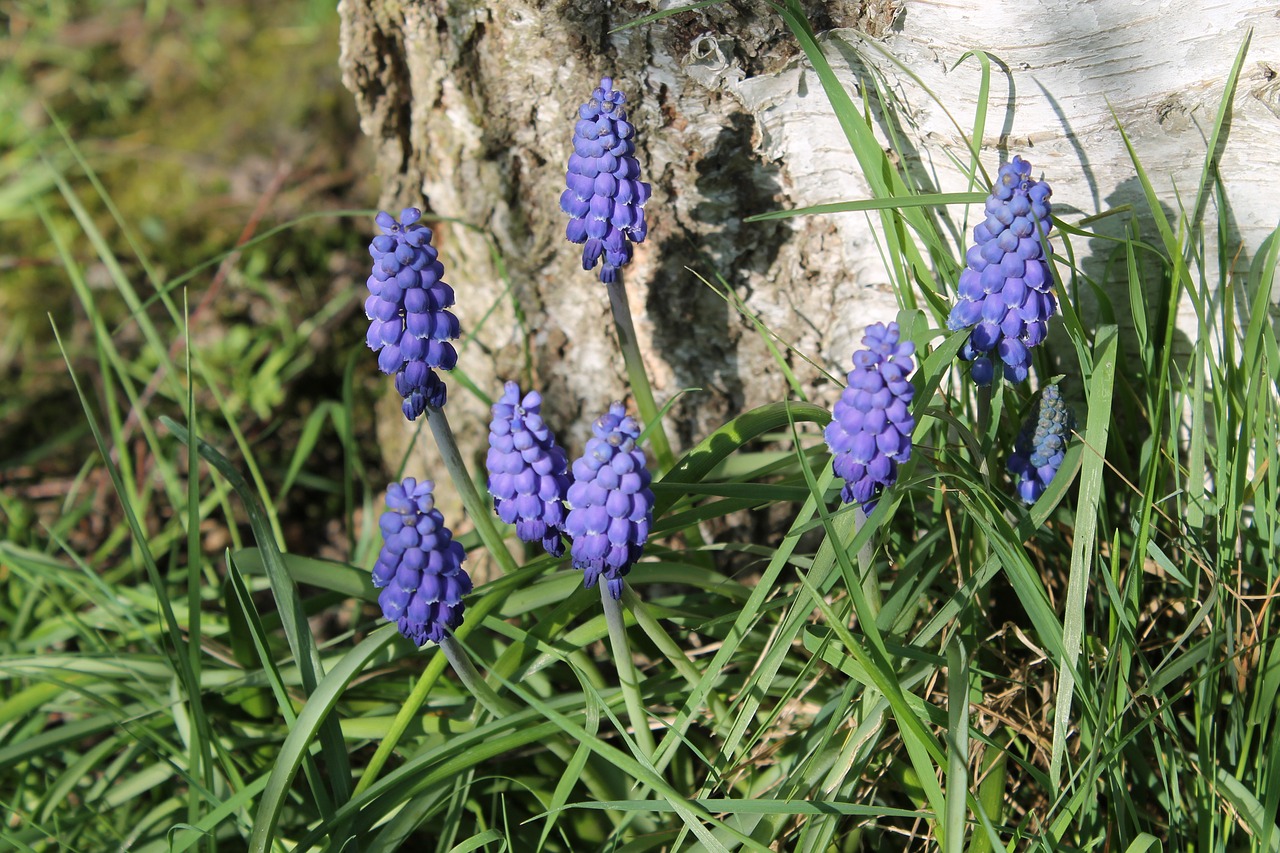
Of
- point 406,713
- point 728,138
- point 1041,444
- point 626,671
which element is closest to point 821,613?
point 626,671

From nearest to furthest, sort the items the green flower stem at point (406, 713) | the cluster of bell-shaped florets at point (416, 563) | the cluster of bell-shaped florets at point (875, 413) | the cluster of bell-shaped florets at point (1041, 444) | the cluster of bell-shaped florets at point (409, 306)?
the cluster of bell-shaped florets at point (875, 413), the cluster of bell-shaped florets at point (416, 563), the cluster of bell-shaped florets at point (409, 306), the cluster of bell-shaped florets at point (1041, 444), the green flower stem at point (406, 713)

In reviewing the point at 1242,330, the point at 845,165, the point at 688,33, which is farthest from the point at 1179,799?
the point at 688,33

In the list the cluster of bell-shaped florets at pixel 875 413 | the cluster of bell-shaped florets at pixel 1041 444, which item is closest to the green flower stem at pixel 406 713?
the cluster of bell-shaped florets at pixel 875 413

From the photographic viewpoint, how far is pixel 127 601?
3.22m

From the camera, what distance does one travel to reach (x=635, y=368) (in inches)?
105

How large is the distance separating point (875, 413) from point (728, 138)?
137 centimetres

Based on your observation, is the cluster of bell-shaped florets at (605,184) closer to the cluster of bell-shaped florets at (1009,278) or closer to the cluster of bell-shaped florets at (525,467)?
the cluster of bell-shaped florets at (525,467)

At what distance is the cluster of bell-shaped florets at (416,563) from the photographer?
1.91m

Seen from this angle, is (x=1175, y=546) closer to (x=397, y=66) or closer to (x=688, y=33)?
(x=688, y=33)

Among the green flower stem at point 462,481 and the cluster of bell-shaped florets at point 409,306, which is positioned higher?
the cluster of bell-shaped florets at point 409,306

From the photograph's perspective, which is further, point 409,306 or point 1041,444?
point 1041,444

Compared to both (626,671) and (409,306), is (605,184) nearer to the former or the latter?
(409,306)

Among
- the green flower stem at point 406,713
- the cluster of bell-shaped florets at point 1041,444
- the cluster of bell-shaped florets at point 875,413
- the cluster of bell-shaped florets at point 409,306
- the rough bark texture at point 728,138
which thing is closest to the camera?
the cluster of bell-shaped florets at point 875,413

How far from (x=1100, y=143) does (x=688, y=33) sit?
3.52ft
